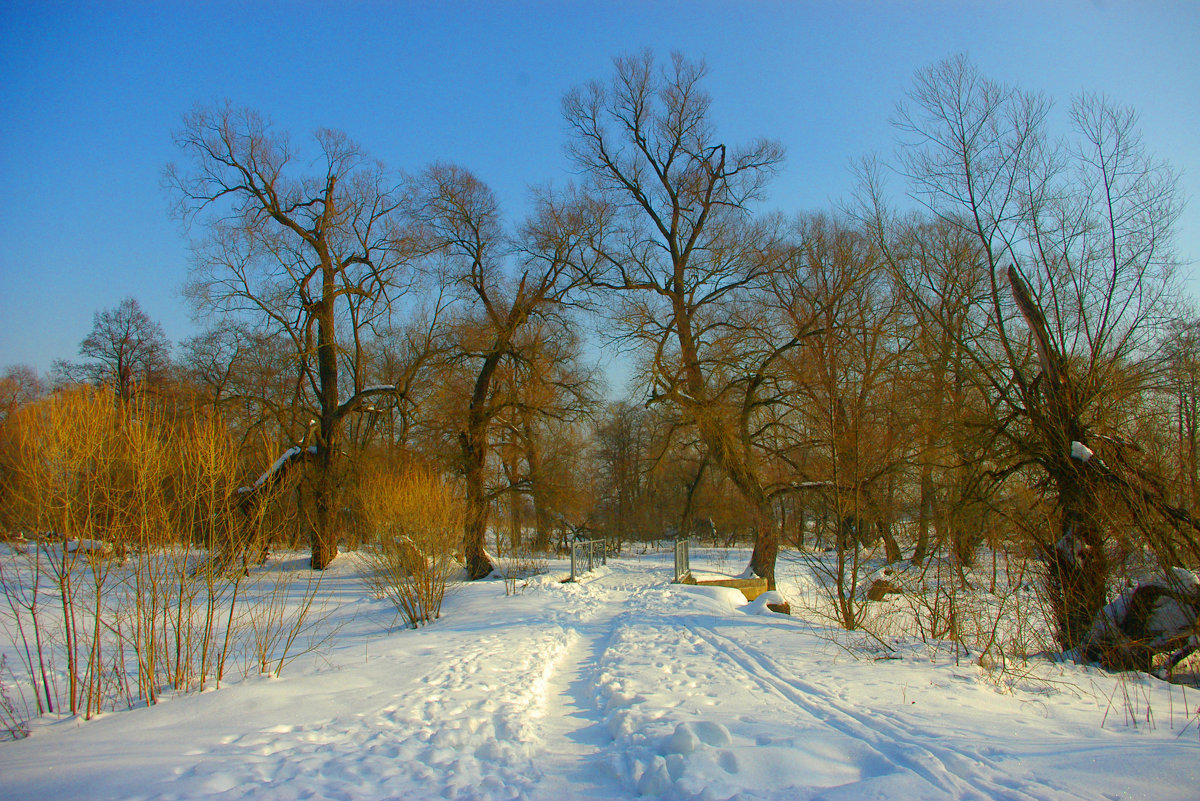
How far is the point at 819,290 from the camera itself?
18.0 metres

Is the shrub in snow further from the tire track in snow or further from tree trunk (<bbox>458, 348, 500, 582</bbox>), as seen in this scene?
tree trunk (<bbox>458, 348, 500, 582</bbox>)

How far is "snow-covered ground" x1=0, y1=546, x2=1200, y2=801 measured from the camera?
3.80 m

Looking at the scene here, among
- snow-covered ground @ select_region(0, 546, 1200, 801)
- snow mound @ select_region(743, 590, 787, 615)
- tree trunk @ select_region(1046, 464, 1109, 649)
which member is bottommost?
snow mound @ select_region(743, 590, 787, 615)

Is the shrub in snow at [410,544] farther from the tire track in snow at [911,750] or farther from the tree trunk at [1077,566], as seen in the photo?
the tree trunk at [1077,566]

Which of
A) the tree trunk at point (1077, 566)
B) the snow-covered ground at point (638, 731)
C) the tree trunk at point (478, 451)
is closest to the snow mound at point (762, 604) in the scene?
the snow-covered ground at point (638, 731)

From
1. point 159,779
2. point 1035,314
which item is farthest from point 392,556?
point 1035,314

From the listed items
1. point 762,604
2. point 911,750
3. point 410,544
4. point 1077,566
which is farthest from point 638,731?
point 762,604

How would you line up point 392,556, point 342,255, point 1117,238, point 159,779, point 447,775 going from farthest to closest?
point 342,255, point 392,556, point 1117,238, point 447,775, point 159,779

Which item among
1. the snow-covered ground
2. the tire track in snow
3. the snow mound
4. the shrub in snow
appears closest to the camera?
the tire track in snow

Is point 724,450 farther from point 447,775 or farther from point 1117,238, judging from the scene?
point 447,775

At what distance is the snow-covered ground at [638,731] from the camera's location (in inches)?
150

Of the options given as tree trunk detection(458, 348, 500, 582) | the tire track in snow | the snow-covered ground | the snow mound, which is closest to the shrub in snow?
the snow-covered ground

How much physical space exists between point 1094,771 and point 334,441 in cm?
2062

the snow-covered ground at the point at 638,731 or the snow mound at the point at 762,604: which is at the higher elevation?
the snow-covered ground at the point at 638,731
